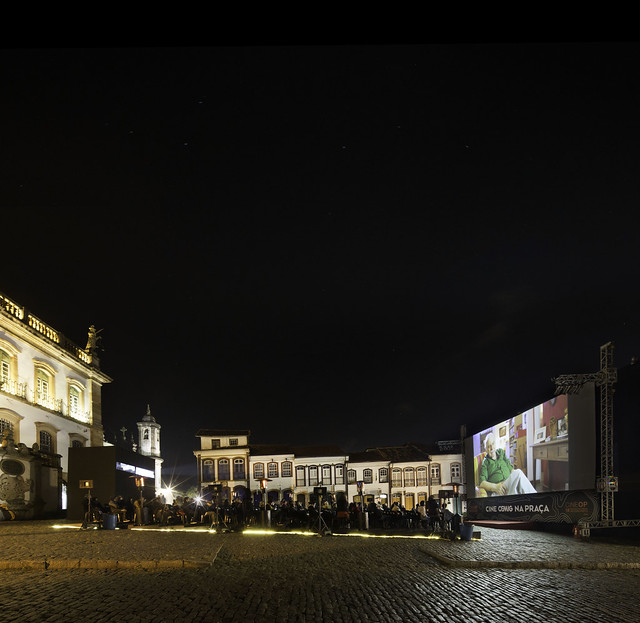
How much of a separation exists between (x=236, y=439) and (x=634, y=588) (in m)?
54.2

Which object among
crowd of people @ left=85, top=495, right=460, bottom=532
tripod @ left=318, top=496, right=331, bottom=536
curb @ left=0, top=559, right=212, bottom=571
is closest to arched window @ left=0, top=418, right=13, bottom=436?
crowd of people @ left=85, top=495, right=460, bottom=532

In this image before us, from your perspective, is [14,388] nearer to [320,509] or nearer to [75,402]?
[75,402]

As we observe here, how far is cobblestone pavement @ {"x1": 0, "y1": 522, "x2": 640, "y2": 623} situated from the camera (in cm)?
894

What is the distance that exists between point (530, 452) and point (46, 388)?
88.8 ft

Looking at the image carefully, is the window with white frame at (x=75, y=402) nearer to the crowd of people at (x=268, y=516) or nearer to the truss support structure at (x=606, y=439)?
the crowd of people at (x=268, y=516)

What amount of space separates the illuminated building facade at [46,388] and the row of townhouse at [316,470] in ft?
54.2

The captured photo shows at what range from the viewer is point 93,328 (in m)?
49.5

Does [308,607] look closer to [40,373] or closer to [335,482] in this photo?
[40,373]

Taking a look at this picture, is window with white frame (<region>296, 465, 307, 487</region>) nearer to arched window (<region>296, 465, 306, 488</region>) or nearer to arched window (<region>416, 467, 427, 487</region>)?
arched window (<region>296, 465, 306, 488</region>)

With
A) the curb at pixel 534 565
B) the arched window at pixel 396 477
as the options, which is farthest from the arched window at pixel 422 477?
the curb at pixel 534 565

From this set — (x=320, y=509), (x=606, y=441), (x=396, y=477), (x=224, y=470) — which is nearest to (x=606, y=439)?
(x=606, y=441)

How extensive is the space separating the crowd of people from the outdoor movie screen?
377 centimetres

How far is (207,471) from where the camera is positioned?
62.3 meters

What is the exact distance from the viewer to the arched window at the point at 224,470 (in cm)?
6206
